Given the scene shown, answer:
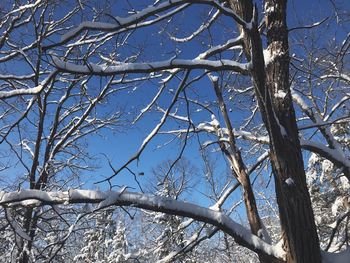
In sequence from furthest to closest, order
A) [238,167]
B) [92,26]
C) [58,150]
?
1. [58,150]
2. [238,167]
3. [92,26]

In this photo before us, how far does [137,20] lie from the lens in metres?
2.94

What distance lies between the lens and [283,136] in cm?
340

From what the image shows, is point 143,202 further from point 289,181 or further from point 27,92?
point 27,92

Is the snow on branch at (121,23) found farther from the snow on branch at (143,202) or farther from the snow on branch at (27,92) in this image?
the snow on branch at (143,202)

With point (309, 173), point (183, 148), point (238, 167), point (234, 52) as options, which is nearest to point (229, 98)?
point (234, 52)

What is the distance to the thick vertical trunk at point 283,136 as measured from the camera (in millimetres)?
3066

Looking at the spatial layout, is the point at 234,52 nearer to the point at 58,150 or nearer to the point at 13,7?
the point at 13,7

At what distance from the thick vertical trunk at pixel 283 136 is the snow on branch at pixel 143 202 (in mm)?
260

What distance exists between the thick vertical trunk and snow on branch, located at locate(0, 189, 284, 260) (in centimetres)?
26

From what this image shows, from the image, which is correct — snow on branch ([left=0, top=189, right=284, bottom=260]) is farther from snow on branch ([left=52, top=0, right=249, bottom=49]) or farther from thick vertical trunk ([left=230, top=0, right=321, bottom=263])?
snow on branch ([left=52, top=0, right=249, bottom=49])

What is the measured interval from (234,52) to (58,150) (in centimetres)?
570

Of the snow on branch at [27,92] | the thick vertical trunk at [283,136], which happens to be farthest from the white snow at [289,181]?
the snow on branch at [27,92]

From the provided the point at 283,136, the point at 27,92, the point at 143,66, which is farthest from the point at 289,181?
the point at 27,92

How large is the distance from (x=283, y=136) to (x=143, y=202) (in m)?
1.39
